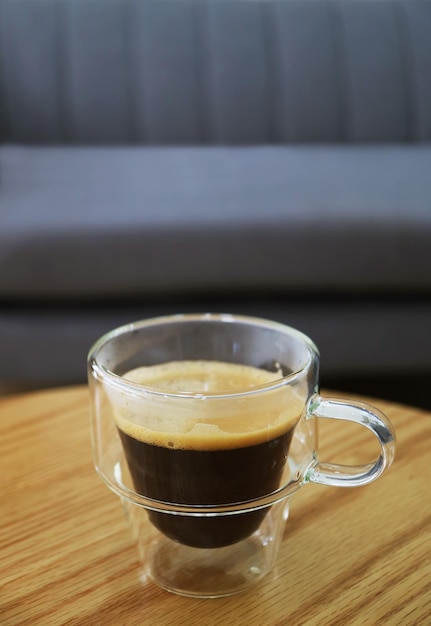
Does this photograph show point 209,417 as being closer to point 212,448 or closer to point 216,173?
point 212,448

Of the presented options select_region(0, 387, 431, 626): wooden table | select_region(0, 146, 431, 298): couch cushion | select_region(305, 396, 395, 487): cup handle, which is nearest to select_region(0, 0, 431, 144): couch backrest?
select_region(0, 146, 431, 298): couch cushion

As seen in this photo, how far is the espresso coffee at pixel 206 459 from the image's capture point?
1.22 feet

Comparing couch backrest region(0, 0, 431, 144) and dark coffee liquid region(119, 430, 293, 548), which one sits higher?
couch backrest region(0, 0, 431, 144)

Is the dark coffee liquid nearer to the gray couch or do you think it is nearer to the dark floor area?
the gray couch

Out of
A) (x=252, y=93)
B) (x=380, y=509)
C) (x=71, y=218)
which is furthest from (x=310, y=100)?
(x=380, y=509)

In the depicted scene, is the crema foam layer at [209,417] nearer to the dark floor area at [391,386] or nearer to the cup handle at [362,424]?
the cup handle at [362,424]

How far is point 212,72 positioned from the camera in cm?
169

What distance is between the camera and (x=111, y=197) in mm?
1165

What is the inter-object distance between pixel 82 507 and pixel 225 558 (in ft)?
0.37

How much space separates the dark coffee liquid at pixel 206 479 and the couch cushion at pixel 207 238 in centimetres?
70

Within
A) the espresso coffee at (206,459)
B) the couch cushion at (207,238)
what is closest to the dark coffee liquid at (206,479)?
the espresso coffee at (206,459)

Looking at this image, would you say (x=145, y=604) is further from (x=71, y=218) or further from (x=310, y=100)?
(x=310, y=100)

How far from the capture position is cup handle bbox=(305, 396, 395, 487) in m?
0.39

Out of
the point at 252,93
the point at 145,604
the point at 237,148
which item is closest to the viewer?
the point at 145,604
